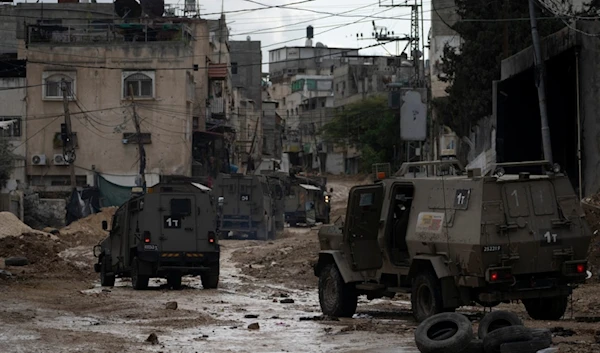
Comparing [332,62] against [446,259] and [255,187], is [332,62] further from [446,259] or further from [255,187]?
[446,259]

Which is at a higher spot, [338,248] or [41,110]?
A: [41,110]

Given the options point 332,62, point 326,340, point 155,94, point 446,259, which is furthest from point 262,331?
point 332,62

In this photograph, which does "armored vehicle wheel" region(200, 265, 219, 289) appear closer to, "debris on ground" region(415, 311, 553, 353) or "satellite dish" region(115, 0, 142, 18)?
"debris on ground" region(415, 311, 553, 353)

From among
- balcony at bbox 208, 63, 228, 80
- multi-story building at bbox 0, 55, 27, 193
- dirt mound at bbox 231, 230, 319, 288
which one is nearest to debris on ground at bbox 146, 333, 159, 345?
dirt mound at bbox 231, 230, 319, 288

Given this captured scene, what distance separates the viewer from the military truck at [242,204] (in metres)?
49.9

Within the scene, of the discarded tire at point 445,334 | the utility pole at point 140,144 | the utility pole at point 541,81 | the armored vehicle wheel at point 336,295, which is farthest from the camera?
the utility pole at point 140,144

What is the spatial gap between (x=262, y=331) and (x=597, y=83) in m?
15.2

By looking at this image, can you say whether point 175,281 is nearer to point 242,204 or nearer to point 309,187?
point 242,204

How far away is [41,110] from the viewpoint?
6612 cm

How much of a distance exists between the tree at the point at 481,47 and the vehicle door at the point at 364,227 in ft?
75.6

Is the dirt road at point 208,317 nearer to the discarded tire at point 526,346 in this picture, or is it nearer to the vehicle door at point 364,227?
the discarded tire at point 526,346

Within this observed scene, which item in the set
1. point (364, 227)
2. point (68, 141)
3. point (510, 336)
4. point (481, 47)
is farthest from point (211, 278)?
point (68, 141)

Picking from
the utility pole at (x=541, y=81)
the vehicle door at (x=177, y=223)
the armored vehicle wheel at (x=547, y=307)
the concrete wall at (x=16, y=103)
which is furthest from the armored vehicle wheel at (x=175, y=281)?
the concrete wall at (x=16, y=103)

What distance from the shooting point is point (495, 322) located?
12.8m
